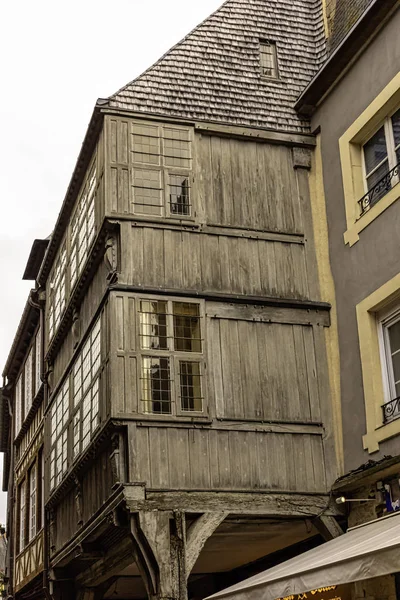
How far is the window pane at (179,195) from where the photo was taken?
1270 centimetres

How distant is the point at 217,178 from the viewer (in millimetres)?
13023

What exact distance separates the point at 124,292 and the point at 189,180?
1.95m

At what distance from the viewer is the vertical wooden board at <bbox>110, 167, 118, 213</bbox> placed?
12375 millimetres

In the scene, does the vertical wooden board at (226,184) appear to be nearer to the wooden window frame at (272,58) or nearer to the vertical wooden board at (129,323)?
the wooden window frame at (272,58)

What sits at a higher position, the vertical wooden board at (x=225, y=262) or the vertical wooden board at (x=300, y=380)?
the vertical wooden board at (x=225, y=262)

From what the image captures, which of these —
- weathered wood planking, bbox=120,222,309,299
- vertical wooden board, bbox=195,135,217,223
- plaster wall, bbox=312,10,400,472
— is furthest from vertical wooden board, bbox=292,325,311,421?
vertical wooden board, bbox=195,135,217,223

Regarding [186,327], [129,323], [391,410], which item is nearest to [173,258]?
[186,327]

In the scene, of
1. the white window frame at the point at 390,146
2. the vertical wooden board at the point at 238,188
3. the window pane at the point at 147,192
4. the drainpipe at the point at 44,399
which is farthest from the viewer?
the drainpipe at the point at 44,399

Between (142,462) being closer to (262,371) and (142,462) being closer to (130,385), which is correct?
(130,385)

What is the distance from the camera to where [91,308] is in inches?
532

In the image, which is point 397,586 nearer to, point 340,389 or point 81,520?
point 340,389

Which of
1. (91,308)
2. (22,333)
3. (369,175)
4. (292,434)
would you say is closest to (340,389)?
(292,434)

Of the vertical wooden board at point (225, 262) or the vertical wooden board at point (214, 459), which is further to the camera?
the vertical wooden board at point (225, 262)

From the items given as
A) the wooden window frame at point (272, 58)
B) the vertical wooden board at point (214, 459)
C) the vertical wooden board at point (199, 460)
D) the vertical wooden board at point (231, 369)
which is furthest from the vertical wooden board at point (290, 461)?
the wooden window frame at point (272, 58)
